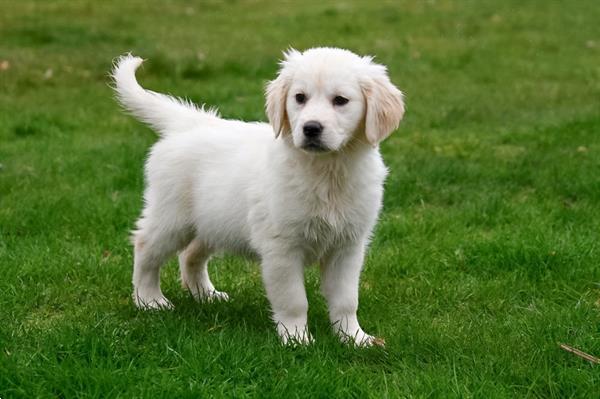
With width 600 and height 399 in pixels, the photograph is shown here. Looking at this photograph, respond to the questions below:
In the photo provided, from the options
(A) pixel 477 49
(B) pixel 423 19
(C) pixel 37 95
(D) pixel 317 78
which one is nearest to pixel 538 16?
(B) pixel 423 19

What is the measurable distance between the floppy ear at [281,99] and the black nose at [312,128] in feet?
0.82

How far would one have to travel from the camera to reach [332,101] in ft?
11.4

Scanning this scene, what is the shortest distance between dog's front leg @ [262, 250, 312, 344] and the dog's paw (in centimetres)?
52

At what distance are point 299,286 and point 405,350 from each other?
495 millimetres

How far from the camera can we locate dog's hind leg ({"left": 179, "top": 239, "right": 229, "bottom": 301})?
13.9ft

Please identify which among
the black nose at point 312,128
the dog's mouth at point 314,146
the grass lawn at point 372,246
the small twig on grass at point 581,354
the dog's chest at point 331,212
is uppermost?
the black nose at point 312,128

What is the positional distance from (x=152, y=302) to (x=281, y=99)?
1.12m

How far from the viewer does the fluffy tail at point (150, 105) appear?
13.8 feet

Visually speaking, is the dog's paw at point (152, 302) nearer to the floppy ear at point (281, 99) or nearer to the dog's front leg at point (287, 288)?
the dog's front leg at point (287, 288)

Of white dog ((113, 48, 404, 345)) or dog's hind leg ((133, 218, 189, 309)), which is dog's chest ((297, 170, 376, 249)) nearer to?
white dog ((113, 48, 404, 345))

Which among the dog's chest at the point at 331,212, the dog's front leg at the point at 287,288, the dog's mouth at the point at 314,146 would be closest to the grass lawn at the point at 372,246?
the dog's front leg at the point at 287,288

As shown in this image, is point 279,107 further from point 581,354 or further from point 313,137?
point 581,354

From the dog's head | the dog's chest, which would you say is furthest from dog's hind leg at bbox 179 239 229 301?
the dog's head

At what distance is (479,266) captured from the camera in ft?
14.7
